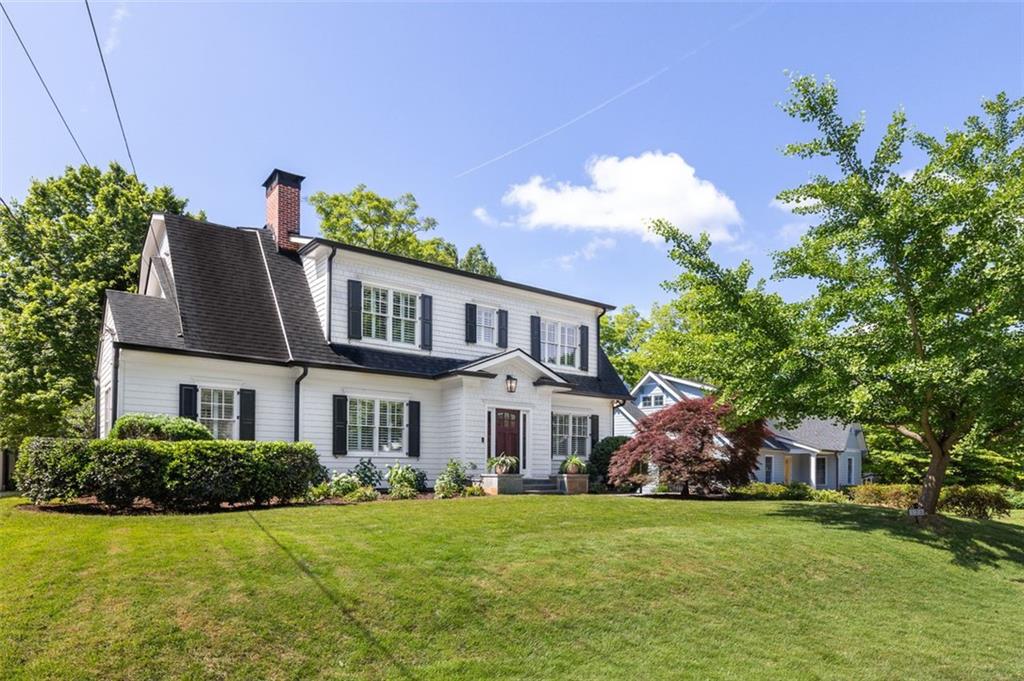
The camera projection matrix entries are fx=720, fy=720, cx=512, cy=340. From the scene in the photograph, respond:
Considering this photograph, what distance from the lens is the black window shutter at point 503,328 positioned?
73.7 ft

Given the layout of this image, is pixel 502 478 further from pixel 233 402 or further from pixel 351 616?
pixel 351 616

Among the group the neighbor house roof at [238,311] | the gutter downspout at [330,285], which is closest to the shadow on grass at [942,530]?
the neighbor house roof at [238,311]

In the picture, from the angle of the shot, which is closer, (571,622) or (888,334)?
(571,622)

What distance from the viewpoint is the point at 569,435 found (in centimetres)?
2336

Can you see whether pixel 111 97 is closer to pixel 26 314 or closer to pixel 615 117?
pixel 615 117

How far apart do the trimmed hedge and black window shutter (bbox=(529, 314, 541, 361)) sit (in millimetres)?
11107

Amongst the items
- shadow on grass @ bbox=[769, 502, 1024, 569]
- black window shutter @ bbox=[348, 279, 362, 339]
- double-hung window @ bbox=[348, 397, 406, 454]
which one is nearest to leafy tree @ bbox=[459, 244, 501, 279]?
black window shutter @ bbox=[348, 279, 362, 339]

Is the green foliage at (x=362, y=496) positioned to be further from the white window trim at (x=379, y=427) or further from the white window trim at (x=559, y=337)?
the white window trim at (x=559, y=337)

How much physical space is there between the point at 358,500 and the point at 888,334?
11.6 meters

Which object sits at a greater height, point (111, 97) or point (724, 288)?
point (111, 97)

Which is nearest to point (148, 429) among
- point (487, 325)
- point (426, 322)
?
point (426, 322)

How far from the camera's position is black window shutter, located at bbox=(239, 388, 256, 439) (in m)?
17.0

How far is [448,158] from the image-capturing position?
1820cm

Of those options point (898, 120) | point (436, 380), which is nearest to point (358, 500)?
point (436, 380)
